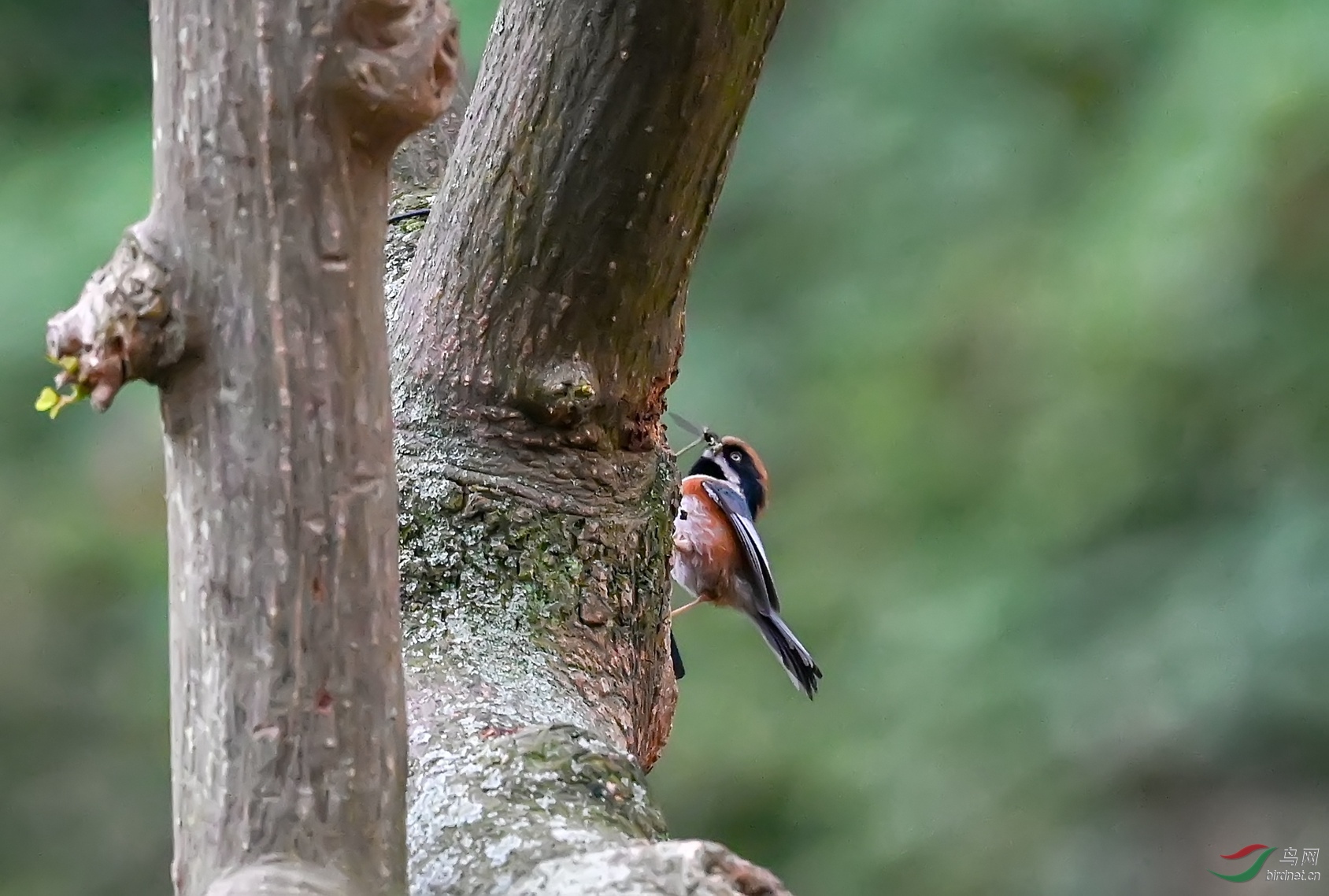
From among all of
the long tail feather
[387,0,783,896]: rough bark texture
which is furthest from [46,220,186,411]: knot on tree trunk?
the long tail feather

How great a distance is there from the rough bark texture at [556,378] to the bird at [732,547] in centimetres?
127

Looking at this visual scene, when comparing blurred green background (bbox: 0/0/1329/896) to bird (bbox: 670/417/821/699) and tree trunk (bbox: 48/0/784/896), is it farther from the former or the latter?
tree trunk (bbox: 48/0/784/896)

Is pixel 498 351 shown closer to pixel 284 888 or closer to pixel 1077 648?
pixel 284 888

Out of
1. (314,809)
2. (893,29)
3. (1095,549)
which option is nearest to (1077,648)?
(1095,549)

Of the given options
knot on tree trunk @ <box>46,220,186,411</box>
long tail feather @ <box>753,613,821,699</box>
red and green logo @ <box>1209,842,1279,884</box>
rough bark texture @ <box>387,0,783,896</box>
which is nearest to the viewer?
knot on tree trunk @ <box>46,220,186,411</box>

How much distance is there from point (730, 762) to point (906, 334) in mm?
903

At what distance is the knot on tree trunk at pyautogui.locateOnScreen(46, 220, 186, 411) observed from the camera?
0.49 m

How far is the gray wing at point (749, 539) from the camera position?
2.38 m

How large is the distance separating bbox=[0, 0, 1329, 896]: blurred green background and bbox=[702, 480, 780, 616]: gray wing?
17 cm

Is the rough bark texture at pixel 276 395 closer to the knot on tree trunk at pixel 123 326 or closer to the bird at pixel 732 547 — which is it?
the knot on tree trunk at pixel 123 326

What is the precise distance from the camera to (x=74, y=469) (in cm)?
208

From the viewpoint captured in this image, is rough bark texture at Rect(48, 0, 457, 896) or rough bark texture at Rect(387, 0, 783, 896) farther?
rough bark texture at Rect(387, 0, 783, 896)

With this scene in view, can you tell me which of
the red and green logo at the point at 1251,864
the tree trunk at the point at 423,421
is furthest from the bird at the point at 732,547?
the tree trunk at the point at 423,421

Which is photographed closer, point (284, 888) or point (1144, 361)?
point (284, 888)
